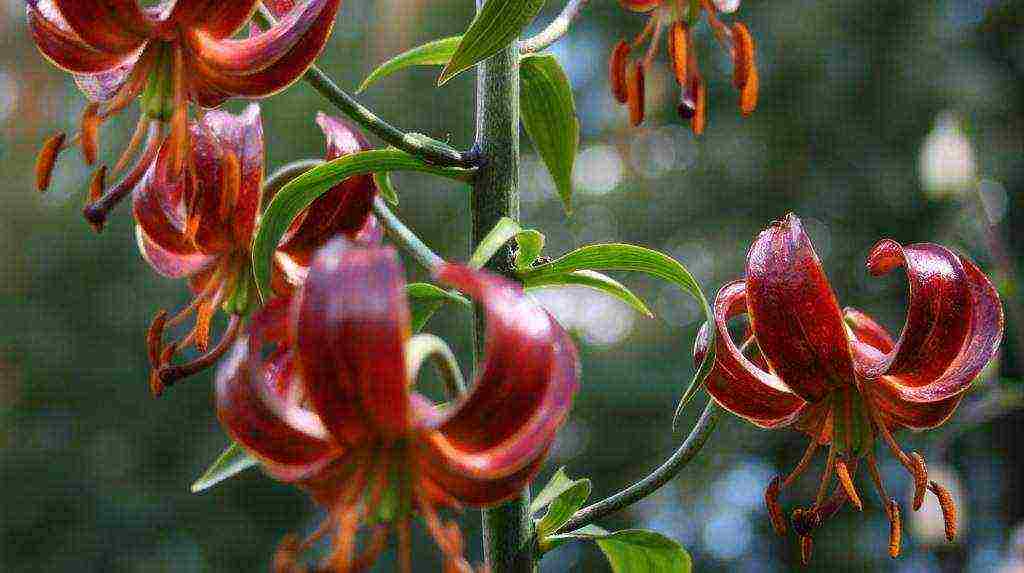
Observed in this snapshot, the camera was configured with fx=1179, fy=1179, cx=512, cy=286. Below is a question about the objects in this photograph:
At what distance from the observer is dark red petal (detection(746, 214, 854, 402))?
0.79 m

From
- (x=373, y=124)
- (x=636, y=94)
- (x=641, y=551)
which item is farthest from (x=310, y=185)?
(x=641, y=551)

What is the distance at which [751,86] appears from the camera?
0.95m

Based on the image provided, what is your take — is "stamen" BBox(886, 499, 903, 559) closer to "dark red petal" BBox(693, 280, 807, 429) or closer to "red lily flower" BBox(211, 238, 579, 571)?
"dark red petal" BBox(693, 280, 807, 429)

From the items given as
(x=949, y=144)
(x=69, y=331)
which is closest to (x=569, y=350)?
(x=949, y=144)

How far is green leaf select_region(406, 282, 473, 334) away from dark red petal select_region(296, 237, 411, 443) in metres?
0.24

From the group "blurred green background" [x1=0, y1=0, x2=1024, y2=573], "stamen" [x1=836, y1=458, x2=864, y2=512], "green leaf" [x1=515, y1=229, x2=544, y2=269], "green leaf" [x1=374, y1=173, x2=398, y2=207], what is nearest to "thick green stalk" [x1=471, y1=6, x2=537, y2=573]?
"green leaf" [x1=515, y1=229, x2=544, y2=269]

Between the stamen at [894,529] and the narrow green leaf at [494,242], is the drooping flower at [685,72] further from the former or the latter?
the stamen at [894,529]

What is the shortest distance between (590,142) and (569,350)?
5.94 m

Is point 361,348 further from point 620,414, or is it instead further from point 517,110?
point 620,414

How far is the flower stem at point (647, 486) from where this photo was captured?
817 millimetres

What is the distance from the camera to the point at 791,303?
79 cm

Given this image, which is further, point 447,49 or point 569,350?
point 447,49

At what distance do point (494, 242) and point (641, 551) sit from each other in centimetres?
34

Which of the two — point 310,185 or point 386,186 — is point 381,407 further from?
point 386,186
